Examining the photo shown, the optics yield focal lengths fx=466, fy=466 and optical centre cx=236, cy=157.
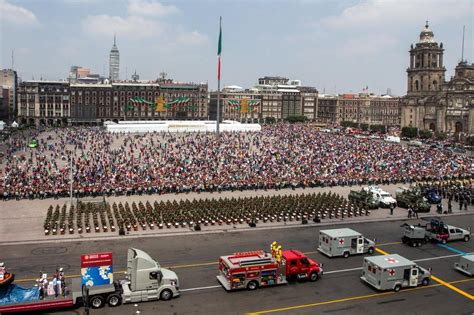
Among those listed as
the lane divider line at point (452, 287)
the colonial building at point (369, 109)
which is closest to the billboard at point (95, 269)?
the lane divider line at point (452, 287)

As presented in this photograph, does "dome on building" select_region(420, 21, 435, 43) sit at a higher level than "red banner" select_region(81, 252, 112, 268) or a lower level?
higher

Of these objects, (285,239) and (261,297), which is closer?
(261,297)

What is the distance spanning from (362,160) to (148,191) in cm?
3331

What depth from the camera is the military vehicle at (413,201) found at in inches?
1638

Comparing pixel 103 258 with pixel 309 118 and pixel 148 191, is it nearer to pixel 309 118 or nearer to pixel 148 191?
pixel 148 191

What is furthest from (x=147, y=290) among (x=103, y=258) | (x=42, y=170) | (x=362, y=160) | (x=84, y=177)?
(x=362, y=160)

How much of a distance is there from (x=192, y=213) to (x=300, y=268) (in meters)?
13.9

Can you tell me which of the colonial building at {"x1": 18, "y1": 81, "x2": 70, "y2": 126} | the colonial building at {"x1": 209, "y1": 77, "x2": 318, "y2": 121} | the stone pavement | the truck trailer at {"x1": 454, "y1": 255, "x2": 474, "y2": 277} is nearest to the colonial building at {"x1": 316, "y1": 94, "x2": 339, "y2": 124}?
the colonial building at {"x1": 209, "y1": 77, "x2": 318, "y2": 121}

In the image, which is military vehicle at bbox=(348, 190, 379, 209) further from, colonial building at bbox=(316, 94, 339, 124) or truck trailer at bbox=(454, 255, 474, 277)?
colonial building at bbox=(316, 94, 339, 124)

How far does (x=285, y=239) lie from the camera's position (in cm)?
3191

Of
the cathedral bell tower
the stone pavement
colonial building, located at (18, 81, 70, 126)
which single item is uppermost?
the cathedral bell tower

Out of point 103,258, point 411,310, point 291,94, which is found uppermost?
point 291,94

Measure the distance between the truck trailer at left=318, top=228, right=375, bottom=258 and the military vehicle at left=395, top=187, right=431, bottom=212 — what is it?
13.5 m

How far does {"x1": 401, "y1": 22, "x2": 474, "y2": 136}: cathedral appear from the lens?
4700 inches
